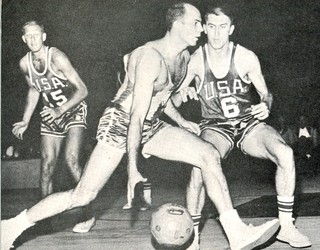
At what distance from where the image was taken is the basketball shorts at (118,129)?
2.21 metres

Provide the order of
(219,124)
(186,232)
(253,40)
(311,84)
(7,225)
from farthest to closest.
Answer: (311,84)
(253,40)
(219,124)
(7,225)
(186,232)

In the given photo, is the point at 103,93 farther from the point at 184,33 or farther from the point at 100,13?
the point at 184,33

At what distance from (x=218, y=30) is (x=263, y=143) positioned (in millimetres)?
606

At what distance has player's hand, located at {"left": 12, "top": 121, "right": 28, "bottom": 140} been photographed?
2.53 meters

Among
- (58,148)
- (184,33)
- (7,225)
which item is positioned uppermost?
(184,33)

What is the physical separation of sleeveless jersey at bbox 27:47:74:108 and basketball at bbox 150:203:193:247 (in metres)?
0.90

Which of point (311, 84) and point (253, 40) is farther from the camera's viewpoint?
point (311, 84)

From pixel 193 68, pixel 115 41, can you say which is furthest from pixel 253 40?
pixel 115 41

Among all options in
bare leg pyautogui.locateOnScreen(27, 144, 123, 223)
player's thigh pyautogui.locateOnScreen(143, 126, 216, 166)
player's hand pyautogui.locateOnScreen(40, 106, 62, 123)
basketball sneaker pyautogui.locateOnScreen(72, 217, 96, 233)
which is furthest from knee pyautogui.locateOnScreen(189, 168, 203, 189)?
player's hand pyautogui.locateOnScreen(40, 106, 62, 123)

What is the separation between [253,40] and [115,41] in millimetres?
728

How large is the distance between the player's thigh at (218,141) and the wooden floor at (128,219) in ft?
1.07

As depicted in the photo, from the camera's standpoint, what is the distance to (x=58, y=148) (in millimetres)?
2604

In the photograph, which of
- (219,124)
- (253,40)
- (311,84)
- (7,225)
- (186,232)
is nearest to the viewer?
(186,232)

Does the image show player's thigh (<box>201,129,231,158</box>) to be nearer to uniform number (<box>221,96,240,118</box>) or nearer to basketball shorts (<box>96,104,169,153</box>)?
uniform number (<box>221,96,240,118</box>)
